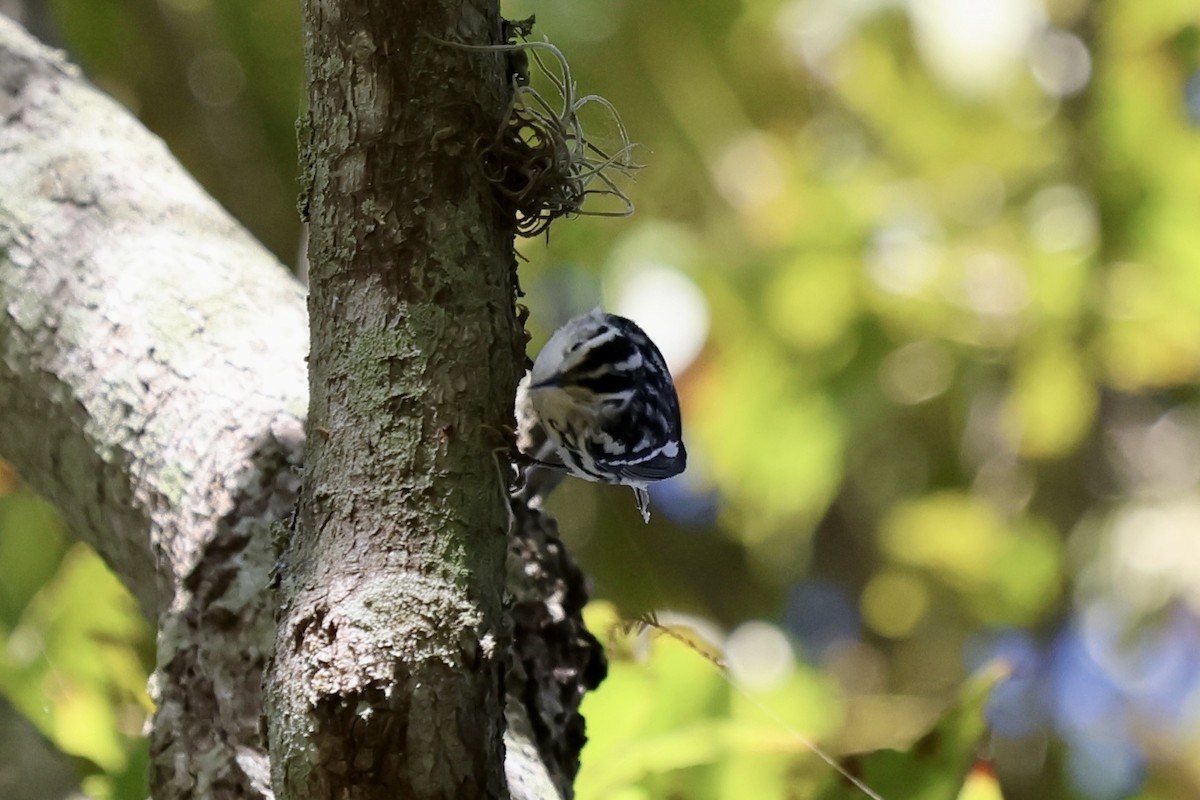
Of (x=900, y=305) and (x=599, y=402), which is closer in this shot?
(x=599, y=402)

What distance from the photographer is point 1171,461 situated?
356cm

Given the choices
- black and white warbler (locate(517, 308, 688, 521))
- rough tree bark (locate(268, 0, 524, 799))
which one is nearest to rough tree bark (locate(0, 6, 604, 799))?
rough tree bark (locate(268, 0, 524, 799))

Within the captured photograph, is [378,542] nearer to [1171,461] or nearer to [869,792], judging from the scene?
[869,792]

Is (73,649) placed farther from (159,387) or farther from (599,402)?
(599,402)

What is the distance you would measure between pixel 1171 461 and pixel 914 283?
45.1 inches

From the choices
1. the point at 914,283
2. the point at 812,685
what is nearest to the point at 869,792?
the point at 812,685

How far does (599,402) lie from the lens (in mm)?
1506

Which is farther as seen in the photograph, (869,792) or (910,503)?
(910,503)

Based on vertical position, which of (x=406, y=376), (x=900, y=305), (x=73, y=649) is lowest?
(x=73, y=649)

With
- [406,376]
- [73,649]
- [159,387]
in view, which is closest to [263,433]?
[159,387]

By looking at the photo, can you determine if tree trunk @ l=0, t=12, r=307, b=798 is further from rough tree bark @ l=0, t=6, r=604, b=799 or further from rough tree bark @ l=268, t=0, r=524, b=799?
rough tree bark @ l=268, t=0, r=524, b=799

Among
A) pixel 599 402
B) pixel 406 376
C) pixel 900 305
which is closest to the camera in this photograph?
pixel 406 376

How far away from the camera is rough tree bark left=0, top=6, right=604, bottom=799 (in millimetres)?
1100

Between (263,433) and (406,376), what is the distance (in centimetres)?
41
